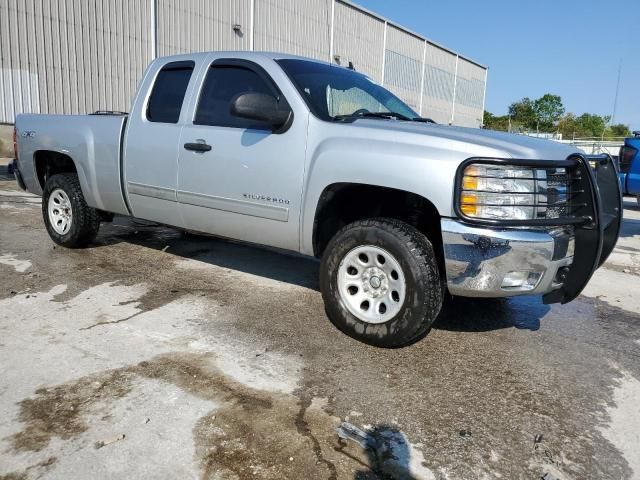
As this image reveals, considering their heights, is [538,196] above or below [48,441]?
above

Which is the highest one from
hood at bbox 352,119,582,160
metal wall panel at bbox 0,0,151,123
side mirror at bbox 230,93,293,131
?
metal wall panel at bbox 0,0,151,123

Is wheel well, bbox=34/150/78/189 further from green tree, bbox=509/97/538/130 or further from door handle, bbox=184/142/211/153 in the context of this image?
green tree, bbox=509/97/538/130

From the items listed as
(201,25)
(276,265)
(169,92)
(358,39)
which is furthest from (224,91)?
(358,39)

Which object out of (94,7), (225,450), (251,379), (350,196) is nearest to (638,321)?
(350,196)

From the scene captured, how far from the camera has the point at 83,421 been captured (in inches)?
97.2

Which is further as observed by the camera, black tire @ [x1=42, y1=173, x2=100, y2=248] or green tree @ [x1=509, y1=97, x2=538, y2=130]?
green tree @ [x1=509, y1=97, x2=538, y2=130]

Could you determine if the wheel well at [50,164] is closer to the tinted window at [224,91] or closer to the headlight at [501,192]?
the tinted window at [224,91]

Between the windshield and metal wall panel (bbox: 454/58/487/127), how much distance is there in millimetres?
35815

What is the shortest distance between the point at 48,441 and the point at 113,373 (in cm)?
65

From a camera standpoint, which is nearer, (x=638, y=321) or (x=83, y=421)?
(x=83, y=421)

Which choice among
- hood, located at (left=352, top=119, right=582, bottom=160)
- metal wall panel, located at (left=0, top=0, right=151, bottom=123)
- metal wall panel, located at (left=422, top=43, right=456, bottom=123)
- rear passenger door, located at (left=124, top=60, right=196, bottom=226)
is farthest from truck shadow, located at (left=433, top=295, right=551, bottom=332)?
metal wall panel, located at (left=422, top=43, right=456, bottom=123)

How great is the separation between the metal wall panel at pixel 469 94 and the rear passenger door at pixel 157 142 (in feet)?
119

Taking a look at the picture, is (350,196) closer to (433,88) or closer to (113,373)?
(113,373)

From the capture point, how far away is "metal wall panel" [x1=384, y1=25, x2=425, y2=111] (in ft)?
99.8
